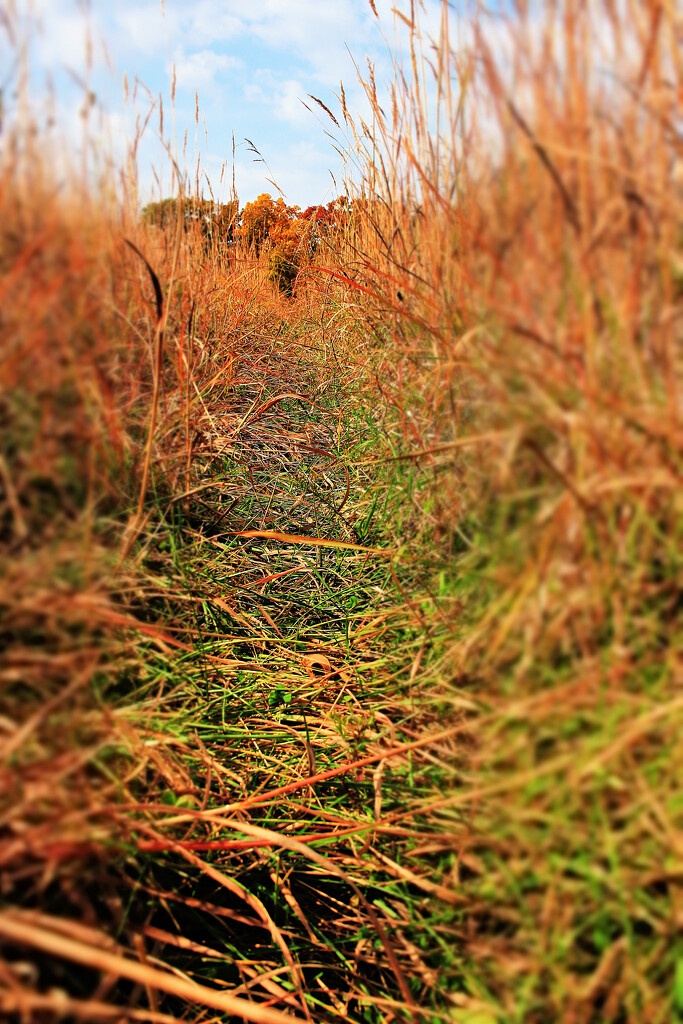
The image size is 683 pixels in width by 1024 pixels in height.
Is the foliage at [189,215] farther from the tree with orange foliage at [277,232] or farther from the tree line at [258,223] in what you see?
the tree with orange foliage at [277,232]

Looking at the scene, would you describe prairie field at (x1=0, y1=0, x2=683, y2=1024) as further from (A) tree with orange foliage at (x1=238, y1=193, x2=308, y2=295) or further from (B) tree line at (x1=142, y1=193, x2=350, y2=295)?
(A) tree with orange foliage at (x1=238, y1=193, x2=308, y2=295)

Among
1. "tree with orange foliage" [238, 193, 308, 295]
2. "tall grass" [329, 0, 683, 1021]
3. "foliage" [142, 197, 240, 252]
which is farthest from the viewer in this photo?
"tree with orange foliage" [238, 193, 308, 295]

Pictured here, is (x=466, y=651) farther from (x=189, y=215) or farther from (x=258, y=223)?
(x=258, y=223)

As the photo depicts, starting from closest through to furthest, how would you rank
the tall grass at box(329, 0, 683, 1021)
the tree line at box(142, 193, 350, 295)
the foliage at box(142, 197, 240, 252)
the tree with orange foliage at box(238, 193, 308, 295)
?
the tall grass at box(329, 0, 683, 1021) < the foliage at box(142, 197, 240, 252) < the tree line at box(142, 193, 350, 295) < the tree with orange foliage at box(238, 193, 308, 295)

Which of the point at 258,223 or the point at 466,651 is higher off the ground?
the point at 258,223

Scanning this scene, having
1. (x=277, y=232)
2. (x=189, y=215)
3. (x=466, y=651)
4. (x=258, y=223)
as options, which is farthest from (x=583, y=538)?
(x=277, y=232)

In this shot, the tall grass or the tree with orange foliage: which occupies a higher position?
the tree with orange foliage

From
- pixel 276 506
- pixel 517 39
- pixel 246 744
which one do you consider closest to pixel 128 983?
pixel 246 744

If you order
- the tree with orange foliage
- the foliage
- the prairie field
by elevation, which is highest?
the tree with orange foliage

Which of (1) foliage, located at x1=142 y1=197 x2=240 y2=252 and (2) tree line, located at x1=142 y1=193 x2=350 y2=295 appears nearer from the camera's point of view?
(1) foliage, located at x1=142 y1=197 x2=240 y2=252

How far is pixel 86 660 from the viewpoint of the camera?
611 mm

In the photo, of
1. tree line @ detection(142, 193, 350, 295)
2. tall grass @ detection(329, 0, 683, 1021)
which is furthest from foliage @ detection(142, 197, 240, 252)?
tall grass @ detection(329, 0, 683, 1021)

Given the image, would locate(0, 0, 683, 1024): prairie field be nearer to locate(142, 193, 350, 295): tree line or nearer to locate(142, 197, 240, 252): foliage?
locate(142, 197, 240, 252): foliage

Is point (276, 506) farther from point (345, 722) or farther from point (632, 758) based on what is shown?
point (632, 758)
